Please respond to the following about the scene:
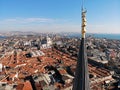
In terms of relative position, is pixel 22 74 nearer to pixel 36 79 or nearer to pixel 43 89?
pixel 36 79

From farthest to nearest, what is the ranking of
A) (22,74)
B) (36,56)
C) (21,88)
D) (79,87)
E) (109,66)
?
(36,56)
(109,66)
(22,74)
(21,88)
(79,87)

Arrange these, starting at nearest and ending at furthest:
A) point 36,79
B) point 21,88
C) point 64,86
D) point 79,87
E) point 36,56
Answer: point 79,87 → point 21,88 → point 64,86 → point 36,79 → point 36,56

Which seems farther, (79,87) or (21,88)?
(21,88)

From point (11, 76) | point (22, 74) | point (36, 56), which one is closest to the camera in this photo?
point (11, 76)

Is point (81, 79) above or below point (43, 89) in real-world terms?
above

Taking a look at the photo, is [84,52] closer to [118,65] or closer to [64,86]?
[64,86]

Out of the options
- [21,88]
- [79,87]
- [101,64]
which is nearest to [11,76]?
[21,88]

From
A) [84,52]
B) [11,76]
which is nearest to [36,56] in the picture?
[11,76]

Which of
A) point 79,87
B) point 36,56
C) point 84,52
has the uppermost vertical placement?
point 84,52

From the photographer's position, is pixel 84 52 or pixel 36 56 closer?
pixel 84 52
